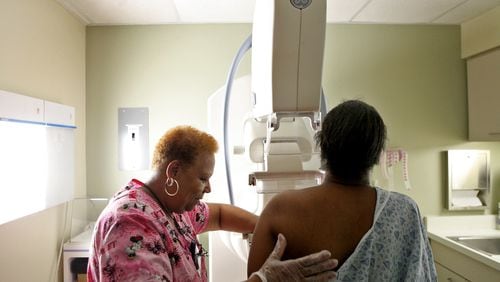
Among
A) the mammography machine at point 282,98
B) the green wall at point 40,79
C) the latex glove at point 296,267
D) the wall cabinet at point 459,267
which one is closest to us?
the latex glove at point 296,267

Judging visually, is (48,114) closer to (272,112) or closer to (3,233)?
(3,233)

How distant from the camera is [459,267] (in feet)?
7.27

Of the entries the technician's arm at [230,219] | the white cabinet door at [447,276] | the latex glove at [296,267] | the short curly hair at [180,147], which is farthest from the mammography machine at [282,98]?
the white cabinet door at [447,276]

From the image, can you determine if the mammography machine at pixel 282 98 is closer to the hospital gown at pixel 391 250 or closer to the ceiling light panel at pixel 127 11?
the hospital gown at pixel 391 250

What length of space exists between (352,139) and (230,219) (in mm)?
733

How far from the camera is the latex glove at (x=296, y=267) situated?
2.67ft

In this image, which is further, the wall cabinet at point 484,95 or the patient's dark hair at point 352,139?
the wall cabinet at point 484,95

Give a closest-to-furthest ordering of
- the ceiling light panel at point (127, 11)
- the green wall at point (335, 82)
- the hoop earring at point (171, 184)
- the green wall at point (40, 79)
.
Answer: the hoop earring at point (171, 184)
the green wall at point (40, 79)
the ceiling light panel at point (127, 11)
the green wall at point (335, 82)

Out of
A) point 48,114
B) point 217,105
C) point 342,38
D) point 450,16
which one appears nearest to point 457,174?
point 450,16

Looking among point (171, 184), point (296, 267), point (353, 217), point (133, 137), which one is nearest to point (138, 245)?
point (171, 184)

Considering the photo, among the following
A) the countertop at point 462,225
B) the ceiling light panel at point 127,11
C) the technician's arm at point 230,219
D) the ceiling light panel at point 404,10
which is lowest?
the countertop at point 462,225

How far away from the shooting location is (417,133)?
2.66 metres

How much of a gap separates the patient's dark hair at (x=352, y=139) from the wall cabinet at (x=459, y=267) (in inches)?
62.3

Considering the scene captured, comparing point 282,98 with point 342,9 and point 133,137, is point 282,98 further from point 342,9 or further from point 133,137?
point 133,137
